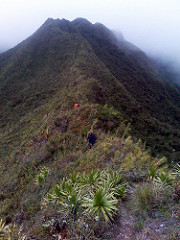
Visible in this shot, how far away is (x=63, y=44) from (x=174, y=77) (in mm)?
52128

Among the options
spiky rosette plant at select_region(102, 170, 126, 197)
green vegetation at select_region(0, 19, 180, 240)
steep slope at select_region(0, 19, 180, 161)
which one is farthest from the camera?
steep slope at select_region(0, 19, 180, 161)

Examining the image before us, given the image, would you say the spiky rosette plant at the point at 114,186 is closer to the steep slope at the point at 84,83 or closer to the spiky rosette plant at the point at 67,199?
the spiky rosette plant at the point at 67,199

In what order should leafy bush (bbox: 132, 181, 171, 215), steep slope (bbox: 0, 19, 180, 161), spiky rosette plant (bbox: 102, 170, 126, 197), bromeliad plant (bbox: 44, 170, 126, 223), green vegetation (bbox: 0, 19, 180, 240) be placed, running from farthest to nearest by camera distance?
1. steep slope (bbox: 0, 19, 180, 161)
2. spiky rosette plant (bbox: 102, 170, 126, 197)
3. leafy bush (bbox: 132, 181, 171, 215)
4. green vegetation (bbox: 0, 19, 180, 240)
5. bromeliad plant (bbox: 44, 170, 126, 223)

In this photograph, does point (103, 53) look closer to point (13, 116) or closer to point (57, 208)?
point (13, 116)

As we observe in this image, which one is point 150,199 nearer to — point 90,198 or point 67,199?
point 90,198

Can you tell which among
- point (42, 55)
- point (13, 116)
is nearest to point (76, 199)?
point (13, 116)

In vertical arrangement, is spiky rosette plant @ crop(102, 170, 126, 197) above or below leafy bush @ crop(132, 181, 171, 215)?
above

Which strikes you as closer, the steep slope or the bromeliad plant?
the bromeliad plant

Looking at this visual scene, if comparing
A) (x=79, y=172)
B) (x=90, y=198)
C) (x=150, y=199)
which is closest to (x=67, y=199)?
(x=90, y=198)

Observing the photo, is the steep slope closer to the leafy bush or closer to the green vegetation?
the green vegetation

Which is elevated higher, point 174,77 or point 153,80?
point 153,80

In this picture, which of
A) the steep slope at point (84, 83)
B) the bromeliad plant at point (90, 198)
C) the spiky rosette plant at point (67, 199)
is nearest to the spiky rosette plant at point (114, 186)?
the bromeliad plant at point (90, 198)

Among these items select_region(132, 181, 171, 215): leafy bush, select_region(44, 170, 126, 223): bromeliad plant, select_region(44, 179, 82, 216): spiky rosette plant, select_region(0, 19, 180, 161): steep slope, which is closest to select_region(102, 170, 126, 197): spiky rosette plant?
select_region(44, 170, 126, 223): bromeliad plant

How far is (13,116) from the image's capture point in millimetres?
21641
